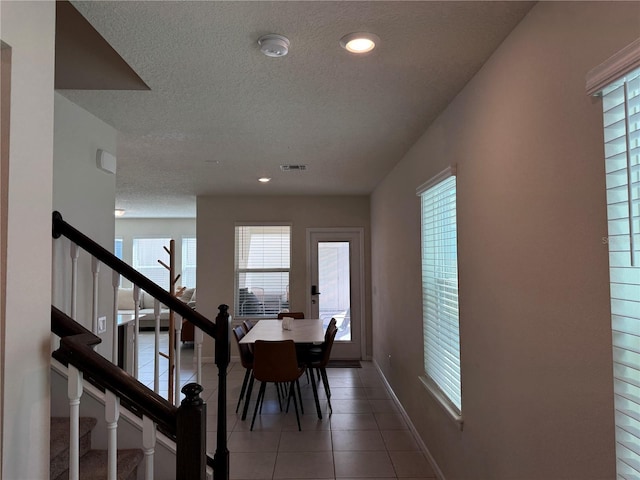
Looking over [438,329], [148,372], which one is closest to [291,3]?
[438,329]

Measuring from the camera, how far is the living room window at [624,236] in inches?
43.4

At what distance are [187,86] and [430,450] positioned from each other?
308 centimetres

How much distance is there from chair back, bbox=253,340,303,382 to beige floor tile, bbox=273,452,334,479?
0.67 meters

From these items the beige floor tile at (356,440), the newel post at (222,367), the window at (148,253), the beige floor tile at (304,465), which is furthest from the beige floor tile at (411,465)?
the window at (148,253)

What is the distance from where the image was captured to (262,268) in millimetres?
6539

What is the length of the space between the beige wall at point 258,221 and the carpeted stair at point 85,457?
14.0ft

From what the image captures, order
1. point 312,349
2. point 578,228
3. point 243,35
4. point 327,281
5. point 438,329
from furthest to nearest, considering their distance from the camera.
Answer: point 327,281, point 312,349, point 438,329, point 243,35, point 578,228

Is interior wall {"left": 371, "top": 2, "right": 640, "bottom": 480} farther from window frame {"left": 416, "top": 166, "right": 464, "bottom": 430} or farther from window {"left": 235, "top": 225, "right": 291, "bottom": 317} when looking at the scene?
window {"left": 235, "top": 225, "right": 291, "bottom": 317}

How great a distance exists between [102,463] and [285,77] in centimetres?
223

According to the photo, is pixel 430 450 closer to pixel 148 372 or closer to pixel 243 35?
pixel 243 35

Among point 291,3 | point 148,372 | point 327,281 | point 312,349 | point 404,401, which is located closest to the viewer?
point 291,3

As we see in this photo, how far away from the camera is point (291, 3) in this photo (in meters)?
1.55

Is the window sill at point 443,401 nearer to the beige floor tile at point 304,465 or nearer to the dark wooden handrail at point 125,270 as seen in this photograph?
the beige floor tile at point 304,465

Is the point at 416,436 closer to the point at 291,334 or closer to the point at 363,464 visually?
the point at 363,464
